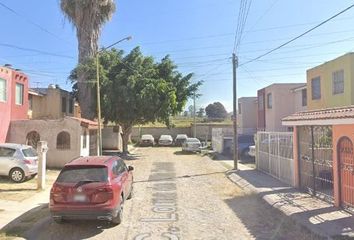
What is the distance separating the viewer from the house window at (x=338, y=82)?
91.9ft

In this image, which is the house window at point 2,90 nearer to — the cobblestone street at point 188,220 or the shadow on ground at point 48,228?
the cobblestone street at point 188,220

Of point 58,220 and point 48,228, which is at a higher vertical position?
point 58,220

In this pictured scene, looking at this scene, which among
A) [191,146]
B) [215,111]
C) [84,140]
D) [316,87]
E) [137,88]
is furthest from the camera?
[215,111]

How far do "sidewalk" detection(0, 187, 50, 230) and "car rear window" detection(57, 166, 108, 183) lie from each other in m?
1.90

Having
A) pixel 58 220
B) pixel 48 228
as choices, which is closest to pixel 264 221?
pixel 58 220

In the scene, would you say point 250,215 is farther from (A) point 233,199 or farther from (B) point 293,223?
(A) point 233,199

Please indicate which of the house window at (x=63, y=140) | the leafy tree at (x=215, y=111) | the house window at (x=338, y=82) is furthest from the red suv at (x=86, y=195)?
the leafy tree at (x=215, y=111)

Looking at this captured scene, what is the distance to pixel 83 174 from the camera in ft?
38.9

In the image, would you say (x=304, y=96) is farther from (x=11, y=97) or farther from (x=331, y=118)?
(x=331, y=118)

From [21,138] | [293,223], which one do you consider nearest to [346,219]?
[293,223]

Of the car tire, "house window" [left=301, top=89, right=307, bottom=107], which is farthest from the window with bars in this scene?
"house window" [left=301, top=89, right=307, bottom=107]

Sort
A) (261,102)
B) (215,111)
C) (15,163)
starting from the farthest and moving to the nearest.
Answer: (215,111), (261,102), (15,163)

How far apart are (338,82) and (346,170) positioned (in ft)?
Result: 54.8

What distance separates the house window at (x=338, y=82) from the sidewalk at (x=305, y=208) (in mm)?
9891
